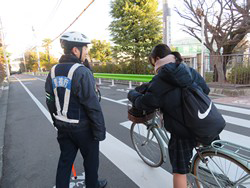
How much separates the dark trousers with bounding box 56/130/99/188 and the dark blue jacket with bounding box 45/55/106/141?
101 mm

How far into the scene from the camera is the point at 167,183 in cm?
241

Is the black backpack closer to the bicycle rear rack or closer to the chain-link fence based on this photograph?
the bicycle rear rack

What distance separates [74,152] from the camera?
2.01m

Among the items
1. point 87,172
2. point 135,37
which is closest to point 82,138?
point 87,172

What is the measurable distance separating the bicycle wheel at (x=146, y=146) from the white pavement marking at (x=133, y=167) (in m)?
0.11

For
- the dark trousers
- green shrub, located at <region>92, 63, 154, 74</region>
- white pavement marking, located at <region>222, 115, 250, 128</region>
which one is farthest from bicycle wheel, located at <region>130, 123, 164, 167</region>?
green shrub, located at <region>92, 63, 154, 74</region>

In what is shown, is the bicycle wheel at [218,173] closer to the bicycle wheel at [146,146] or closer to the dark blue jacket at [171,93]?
the dark blue jacket at [171,93]

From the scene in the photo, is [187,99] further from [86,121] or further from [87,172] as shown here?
[87,172]

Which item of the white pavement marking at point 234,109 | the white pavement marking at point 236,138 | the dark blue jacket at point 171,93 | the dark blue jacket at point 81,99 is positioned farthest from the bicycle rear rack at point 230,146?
the white pavement marking at point 234,109

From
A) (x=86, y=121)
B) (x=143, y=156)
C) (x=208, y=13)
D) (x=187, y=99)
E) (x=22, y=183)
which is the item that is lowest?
(x=22, y=183)

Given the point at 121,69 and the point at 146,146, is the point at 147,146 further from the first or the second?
the point at 121,69

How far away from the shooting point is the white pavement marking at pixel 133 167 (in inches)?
97.1

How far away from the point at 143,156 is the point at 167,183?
0.64 meters

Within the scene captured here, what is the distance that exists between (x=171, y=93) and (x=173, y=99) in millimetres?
56
